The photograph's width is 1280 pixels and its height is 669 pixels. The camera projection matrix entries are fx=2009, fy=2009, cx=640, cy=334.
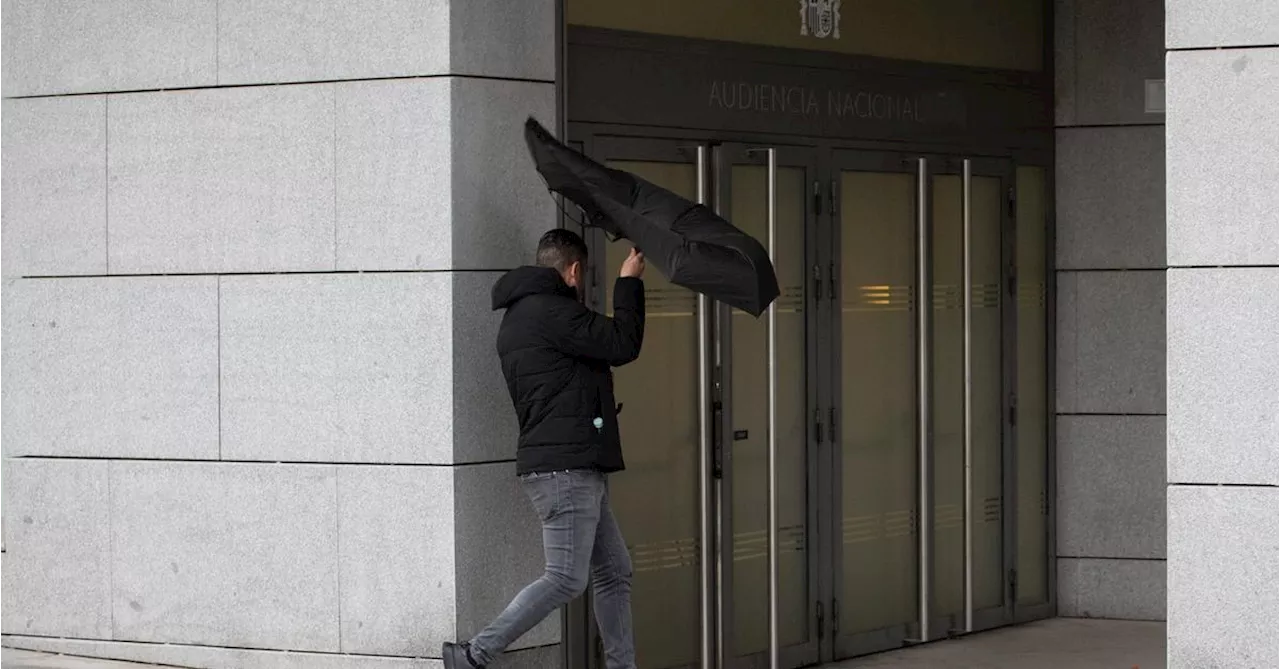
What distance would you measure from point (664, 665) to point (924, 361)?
236cm

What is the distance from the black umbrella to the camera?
7.70m

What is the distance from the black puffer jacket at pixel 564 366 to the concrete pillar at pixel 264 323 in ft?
1.60

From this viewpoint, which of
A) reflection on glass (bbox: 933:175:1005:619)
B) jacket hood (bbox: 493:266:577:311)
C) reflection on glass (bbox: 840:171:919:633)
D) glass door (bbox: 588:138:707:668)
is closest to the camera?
jacket hood (bbox: 493:266:577:311)

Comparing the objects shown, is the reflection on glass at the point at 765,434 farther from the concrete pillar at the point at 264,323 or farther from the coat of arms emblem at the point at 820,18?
the concrete pillar at the point at 264,323

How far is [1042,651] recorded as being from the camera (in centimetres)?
1035

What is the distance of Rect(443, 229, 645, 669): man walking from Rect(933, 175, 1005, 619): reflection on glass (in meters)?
3.23

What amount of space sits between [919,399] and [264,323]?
3649mm

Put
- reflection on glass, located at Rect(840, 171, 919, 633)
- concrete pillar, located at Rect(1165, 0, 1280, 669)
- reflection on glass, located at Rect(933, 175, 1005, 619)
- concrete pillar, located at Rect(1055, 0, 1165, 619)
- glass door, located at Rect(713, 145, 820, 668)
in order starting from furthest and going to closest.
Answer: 1. concrete pillar, located at Rect(1055, 0, 1165, 619)
2. reflection on glass, located at Rect(933, 175, 1005, 619)
3. reflection on glass, located at Rect(840, 171, 919, 633)
4. glass door, located at Rect(713, 145, 820, 668)
5. concrete pillar, located at Rect(1165, 0, 1280, 669)

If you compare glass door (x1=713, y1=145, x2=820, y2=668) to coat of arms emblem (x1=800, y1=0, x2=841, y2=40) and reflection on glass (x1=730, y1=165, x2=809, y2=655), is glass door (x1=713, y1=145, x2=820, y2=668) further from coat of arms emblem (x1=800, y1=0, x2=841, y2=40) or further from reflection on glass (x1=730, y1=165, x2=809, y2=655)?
coat of arms emblem (x1=800, y1=0, x2=841, y2=40)

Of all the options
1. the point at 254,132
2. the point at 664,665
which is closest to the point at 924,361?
the point at 664,665

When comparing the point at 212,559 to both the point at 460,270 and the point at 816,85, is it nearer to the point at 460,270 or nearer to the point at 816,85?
the point at 460,270

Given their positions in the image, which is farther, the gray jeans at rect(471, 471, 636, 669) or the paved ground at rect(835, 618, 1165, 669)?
the paved ground at rect(835, 618, 1165, 669)

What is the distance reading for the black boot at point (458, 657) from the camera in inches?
310

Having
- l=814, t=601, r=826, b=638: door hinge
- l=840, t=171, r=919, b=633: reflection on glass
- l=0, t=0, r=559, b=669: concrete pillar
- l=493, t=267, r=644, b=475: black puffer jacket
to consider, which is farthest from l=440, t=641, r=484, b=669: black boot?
l=840, t=171, r=919, b=633: reflection on glass
